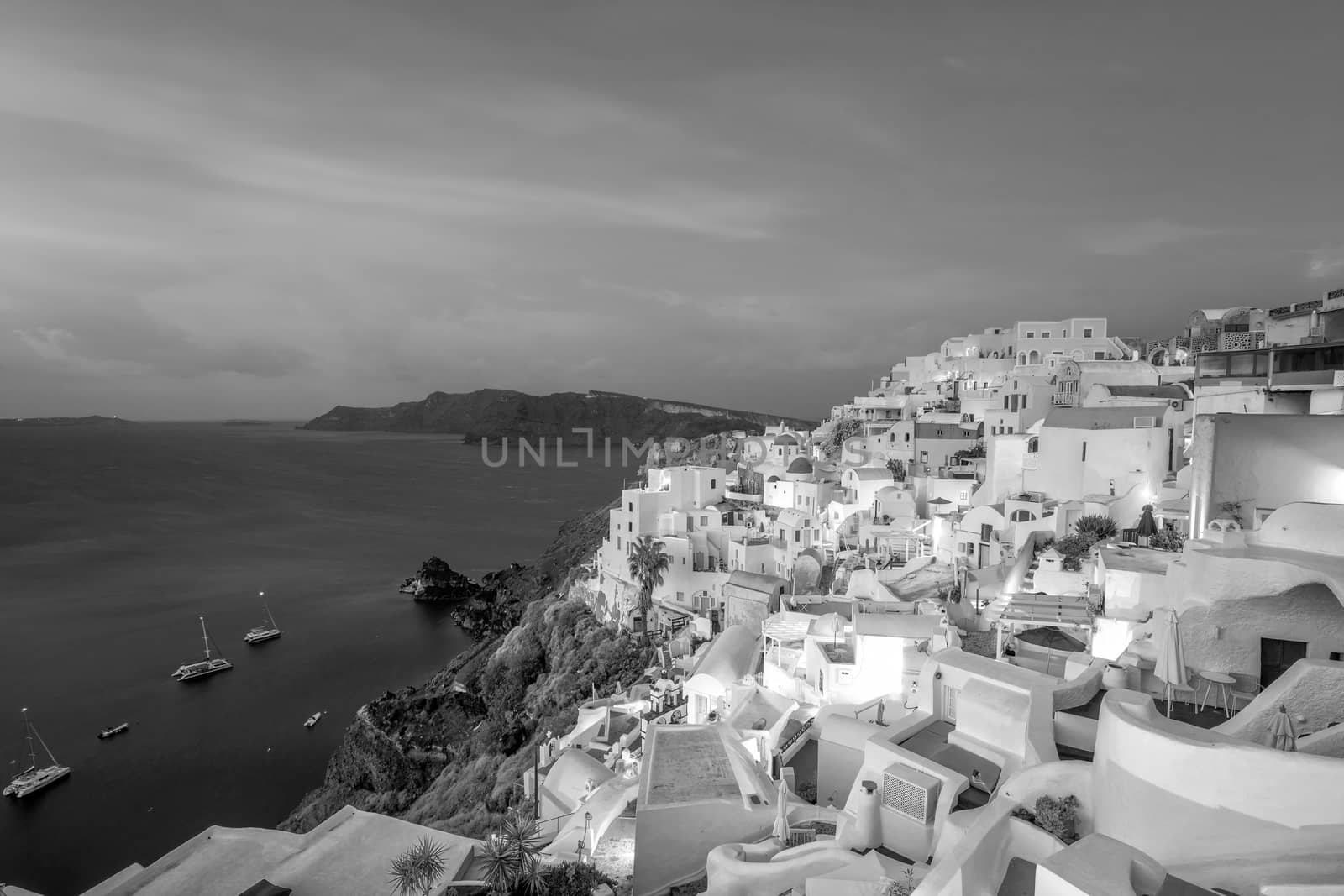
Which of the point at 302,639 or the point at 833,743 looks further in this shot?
the point at 302,639

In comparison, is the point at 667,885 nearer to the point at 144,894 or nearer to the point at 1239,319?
the point at 144,894

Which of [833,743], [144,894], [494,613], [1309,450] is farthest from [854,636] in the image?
[494,613]

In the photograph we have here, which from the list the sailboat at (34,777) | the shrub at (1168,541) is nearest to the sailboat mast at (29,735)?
the sailboat at (34,777)

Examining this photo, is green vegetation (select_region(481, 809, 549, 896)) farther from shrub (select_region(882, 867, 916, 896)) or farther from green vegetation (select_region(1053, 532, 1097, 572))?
green vegetation (select_region(1053, 532, 1097, 572))

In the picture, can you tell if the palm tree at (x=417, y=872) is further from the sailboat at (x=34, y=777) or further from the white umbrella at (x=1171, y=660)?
the sailboat at (x=34, y=777)

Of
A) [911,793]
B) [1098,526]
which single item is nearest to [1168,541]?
[1098,526]

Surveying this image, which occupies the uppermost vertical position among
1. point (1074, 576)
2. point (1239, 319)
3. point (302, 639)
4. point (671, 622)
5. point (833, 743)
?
point (1239, 319)

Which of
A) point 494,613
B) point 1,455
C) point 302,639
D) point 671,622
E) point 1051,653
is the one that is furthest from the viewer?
point 1,455
